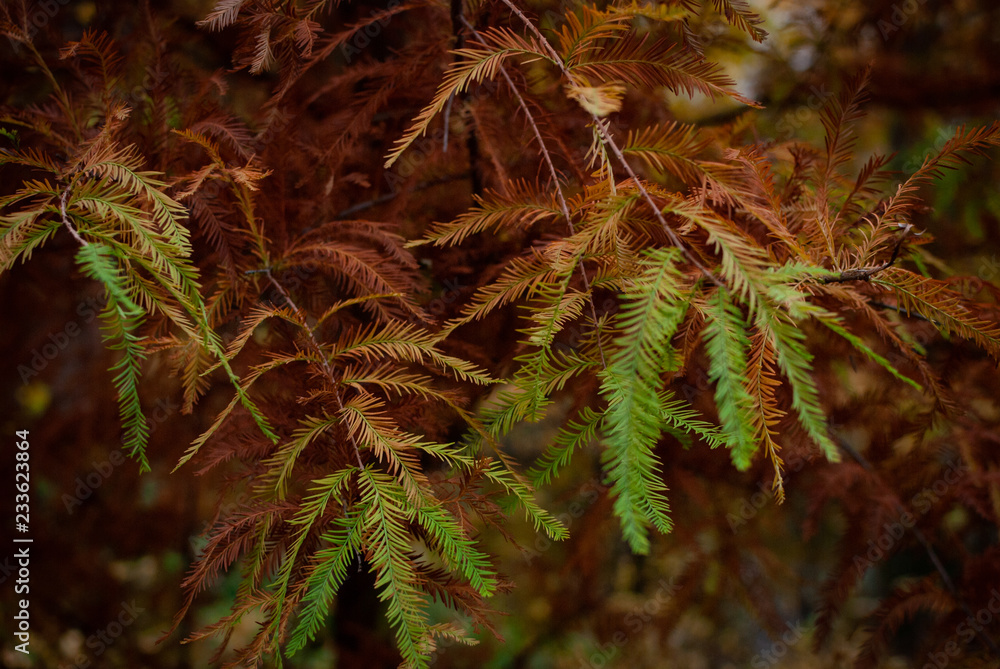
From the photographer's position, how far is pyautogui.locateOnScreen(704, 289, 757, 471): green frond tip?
60 centimetres

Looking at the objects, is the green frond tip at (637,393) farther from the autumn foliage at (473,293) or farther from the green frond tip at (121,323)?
the green frond tip at (121,323)

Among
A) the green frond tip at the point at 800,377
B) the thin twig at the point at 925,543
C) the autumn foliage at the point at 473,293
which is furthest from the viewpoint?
the thin twig at the point at 925,543

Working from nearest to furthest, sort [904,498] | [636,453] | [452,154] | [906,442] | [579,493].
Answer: [636,453] → [452,154] → [904,498] → [579,493] → [906,442]

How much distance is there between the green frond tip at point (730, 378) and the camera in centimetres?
60

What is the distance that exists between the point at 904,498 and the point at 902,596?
0.32 m

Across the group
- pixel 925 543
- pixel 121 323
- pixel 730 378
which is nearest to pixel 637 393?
pixel 730 378

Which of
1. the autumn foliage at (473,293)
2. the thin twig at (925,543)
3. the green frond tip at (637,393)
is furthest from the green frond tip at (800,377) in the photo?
the thin twig at (925,543)

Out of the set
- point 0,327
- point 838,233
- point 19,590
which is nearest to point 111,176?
point 838,233

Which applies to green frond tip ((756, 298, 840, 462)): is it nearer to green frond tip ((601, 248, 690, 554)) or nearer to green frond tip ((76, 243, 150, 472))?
green frond tip ((601, 248, 690, 554))

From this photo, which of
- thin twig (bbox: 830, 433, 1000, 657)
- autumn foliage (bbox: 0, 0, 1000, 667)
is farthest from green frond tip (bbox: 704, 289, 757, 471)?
thin twig (bbox: 830, 433, 1000, 657)

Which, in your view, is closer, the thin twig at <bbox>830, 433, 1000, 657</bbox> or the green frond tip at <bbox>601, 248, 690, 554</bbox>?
the green frond tip at <bbox>601, 248, 690, 554</bbox>

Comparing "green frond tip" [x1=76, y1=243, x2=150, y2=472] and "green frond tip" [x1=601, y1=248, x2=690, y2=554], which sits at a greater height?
"green frond tip" [x1=76, y1=243, x2=150, y2=472]

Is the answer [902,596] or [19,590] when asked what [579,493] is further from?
[19,590]

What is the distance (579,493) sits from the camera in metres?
2.03
